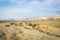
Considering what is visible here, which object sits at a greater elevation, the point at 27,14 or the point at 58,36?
the point at 27,14

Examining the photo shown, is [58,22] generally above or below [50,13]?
below

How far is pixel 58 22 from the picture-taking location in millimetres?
1956

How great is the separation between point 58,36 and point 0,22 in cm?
96

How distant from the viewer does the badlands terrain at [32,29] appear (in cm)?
190

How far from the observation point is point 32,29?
1.95 metres

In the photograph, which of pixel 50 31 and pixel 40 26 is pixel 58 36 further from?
pixel 40 26

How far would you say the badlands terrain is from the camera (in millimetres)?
1896

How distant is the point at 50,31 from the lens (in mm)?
1917

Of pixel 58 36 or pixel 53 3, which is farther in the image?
pixel 53 3

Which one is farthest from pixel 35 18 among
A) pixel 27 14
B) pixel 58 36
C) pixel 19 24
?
pixel 58 36

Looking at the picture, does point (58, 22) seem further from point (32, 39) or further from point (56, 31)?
point (32, 39)

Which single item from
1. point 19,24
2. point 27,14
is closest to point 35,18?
point 27,14

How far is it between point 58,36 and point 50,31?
144 mm

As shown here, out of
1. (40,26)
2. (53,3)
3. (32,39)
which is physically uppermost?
(53,3)
